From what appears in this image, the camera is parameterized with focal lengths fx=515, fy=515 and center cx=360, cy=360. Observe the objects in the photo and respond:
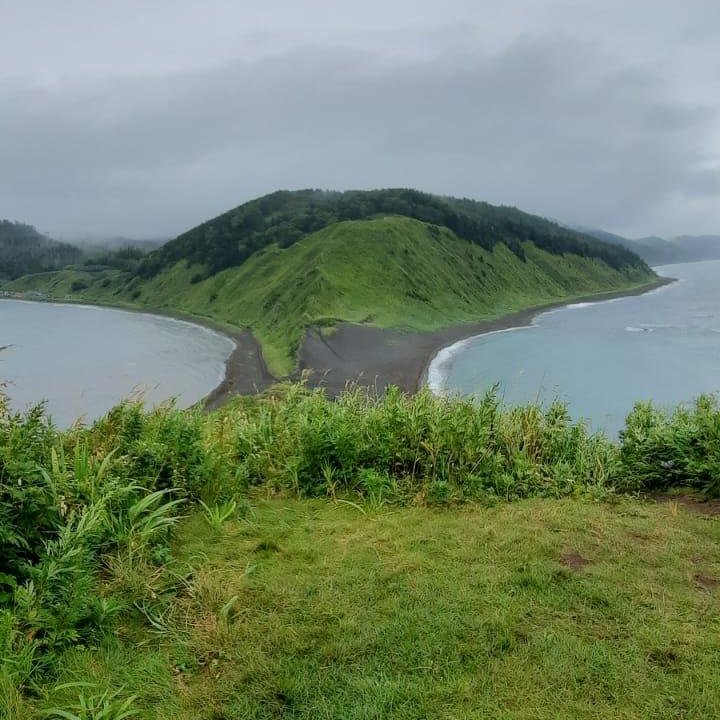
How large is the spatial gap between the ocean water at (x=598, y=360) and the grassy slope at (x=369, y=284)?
523 inches

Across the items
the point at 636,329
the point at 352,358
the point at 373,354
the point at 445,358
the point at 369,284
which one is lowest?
the point at 445,358

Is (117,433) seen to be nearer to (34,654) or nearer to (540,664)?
(34,654)

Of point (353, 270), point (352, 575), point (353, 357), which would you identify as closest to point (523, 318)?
point (353, 270)

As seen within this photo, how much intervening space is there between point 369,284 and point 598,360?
126 ft

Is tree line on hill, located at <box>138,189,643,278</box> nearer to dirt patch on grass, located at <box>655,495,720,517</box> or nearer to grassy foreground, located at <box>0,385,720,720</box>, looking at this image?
grassy foreground, located at <box>0,385,720,720</box>

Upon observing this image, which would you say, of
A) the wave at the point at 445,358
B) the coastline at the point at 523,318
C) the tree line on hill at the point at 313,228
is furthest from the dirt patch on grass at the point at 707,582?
the tree line on hill at the point at 313,228

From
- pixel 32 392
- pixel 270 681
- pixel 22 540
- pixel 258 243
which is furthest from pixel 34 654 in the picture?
pixel 258 243

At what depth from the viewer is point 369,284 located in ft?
276

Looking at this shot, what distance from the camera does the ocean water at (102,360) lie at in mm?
49344

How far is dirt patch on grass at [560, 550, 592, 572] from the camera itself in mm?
4500

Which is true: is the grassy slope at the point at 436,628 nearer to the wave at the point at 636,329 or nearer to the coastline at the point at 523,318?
the coastline at the point at 523,318

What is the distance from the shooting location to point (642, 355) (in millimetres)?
59625

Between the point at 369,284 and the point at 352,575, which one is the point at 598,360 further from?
the point at 352,575

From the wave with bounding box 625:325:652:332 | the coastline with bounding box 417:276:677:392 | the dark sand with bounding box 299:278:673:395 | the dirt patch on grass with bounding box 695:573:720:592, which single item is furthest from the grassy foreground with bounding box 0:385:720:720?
the wave with bounding box 625:325:652:332
